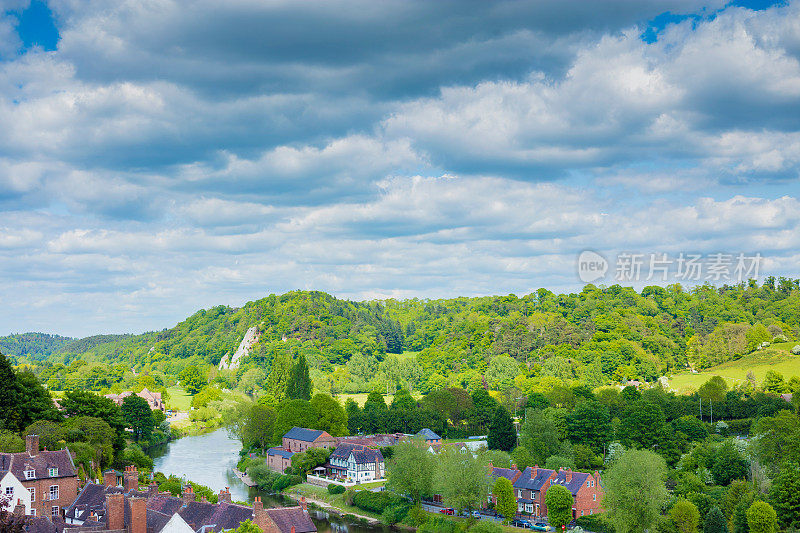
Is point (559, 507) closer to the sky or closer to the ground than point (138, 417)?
closer to the ground

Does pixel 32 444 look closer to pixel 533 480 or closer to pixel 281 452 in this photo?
pixel 281 452

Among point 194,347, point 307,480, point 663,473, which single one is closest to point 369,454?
point 307,480

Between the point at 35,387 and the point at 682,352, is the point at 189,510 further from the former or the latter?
the point at 682,352

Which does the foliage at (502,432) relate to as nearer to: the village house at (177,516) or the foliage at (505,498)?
the foliage at (505,498)

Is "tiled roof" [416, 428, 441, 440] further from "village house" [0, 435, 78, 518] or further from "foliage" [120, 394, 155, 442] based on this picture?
"village house" [0, 435, 78, 518]

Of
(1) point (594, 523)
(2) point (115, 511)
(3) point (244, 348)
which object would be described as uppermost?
(3) point (244, 348)

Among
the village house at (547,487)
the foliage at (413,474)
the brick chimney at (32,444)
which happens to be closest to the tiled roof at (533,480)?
the village house at (547,487)

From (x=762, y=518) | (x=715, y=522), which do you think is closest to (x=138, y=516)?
(x=762, y=518)

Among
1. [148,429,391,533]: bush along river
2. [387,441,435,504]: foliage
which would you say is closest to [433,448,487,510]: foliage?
[387,441,435,504]: foliage
